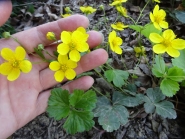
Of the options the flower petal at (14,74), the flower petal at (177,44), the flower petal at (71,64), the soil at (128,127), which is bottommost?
the soil at (128,127)

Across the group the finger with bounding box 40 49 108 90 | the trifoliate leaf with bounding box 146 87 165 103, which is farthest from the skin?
the trifoliate leaf with bounding box 146 87 165 103

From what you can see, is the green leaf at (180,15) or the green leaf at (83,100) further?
the green leaf at (180,15)

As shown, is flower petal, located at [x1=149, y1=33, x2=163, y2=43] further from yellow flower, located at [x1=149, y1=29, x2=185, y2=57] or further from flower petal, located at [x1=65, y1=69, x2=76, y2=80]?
flower petal, located at [x1=65, y1=69, x2=76, y2=80]

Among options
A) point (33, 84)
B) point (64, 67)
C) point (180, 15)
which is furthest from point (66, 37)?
point (180, 15)

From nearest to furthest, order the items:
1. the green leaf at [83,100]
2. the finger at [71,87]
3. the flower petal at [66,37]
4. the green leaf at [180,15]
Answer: the flower petal at [66,37]
the green leaf at [83,100]
the finger at [71,87]
the green leaf at [180,15]

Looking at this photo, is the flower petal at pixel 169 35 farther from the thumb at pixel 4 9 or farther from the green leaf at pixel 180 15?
the thumb at pixel 4 9

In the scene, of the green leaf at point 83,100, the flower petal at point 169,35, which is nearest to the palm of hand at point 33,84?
the green leaf at point 83,100
